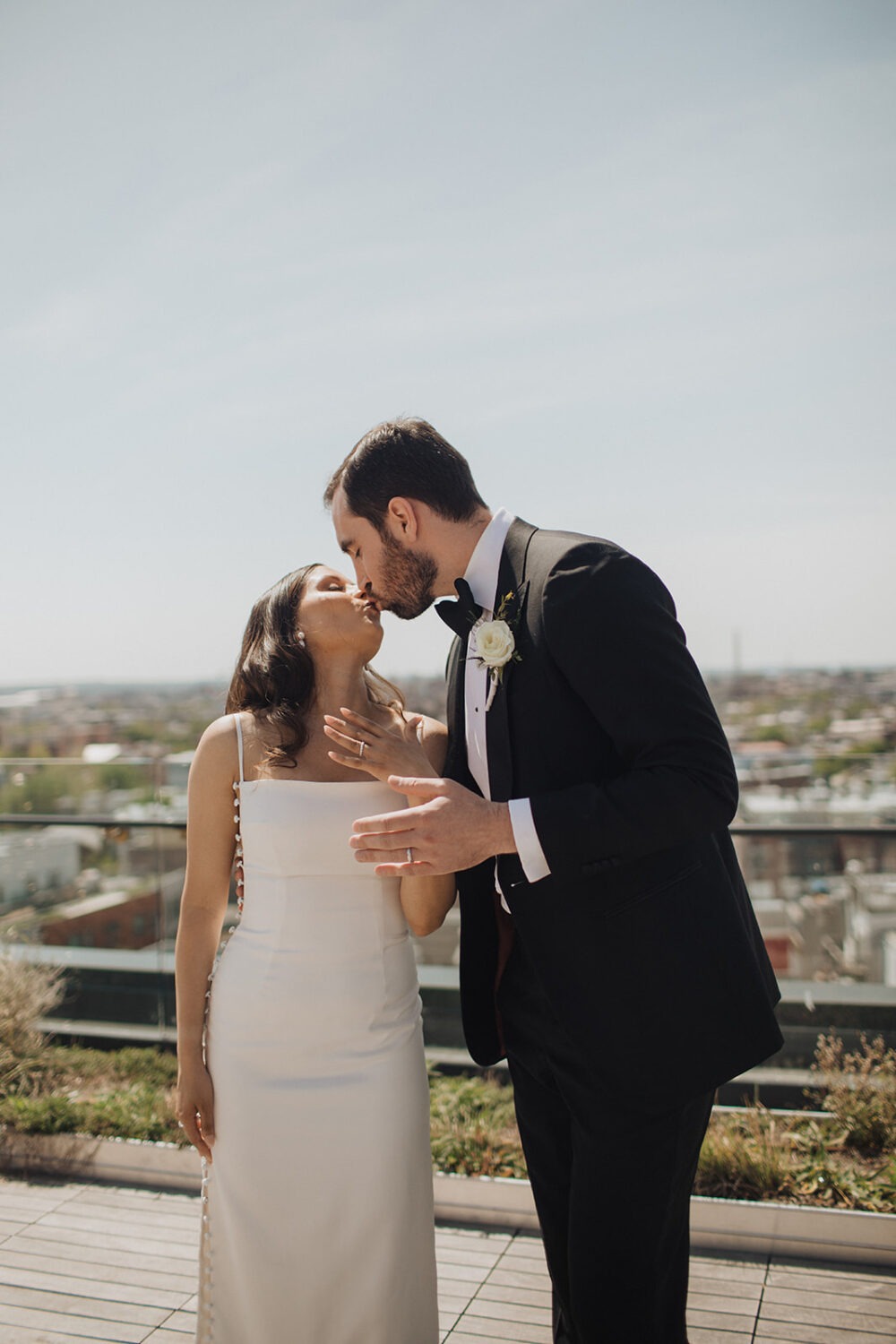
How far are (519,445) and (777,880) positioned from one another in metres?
7.81

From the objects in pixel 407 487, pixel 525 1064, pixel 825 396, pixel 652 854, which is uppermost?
pixel 825 396

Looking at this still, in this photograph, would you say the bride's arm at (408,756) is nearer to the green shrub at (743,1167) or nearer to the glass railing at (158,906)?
the green shrub at (743,1167)

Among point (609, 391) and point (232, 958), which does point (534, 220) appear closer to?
point (232, 958)

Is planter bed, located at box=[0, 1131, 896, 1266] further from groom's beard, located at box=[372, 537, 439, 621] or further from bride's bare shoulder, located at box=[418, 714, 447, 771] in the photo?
groom's beard, located at box=[372, 537, 439, 621]

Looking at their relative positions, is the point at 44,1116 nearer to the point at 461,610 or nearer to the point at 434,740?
the point at 434,740

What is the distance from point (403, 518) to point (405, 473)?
9 cm

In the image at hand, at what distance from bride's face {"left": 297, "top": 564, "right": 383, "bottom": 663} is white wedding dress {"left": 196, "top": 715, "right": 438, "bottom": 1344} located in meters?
0.34

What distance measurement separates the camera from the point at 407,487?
79.0 inches

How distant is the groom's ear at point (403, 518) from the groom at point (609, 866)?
15cm

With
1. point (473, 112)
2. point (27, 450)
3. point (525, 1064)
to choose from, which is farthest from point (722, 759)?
point (27, 450)

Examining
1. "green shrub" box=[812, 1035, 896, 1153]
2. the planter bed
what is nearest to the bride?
the planter bed

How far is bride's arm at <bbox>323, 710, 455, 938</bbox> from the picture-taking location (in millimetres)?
1710

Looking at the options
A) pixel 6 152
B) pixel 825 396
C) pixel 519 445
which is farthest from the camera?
pixel 519 445

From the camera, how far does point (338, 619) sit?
A: 2215 mm
